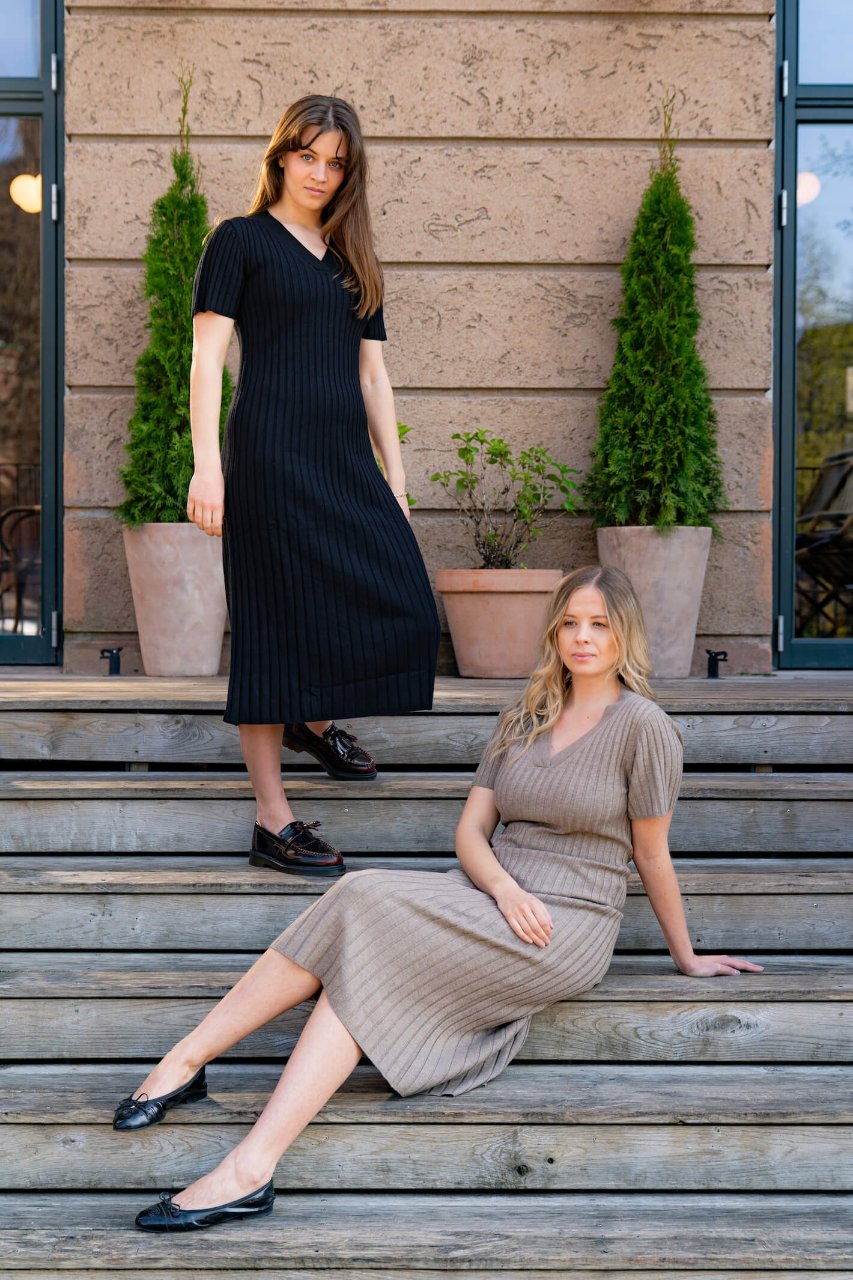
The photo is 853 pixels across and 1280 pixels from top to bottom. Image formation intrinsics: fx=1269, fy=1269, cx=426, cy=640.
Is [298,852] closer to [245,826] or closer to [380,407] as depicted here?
[245,826]

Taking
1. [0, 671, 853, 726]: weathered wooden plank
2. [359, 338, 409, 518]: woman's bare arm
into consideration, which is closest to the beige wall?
[0, 671, 853, 726]: weathered wooden plank

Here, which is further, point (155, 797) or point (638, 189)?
point (638, 189)

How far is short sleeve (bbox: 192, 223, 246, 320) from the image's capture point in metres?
2.70

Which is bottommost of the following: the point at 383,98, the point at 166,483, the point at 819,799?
the point at 819,799

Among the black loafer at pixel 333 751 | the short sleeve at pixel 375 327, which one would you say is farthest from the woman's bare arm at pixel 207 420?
the black loafer at pixel 333 751

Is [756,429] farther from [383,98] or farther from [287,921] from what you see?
[287,921]

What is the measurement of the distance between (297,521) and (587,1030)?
1.21 metres

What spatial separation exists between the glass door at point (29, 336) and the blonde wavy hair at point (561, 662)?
293 centimetres

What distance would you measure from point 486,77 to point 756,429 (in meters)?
1.70

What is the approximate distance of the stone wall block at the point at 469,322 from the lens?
A: 4891 millimetres

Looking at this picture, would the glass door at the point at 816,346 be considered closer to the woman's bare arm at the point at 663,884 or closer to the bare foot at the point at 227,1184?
the woman's bare arm at the point at 663,884

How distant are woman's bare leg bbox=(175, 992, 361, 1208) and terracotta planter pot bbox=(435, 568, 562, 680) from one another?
2.30 metres

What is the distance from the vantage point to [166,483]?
175 inches

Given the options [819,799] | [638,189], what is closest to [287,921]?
[819,799]
